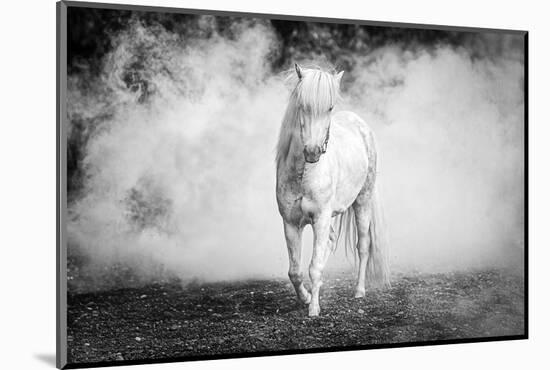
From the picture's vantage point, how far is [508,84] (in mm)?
8164

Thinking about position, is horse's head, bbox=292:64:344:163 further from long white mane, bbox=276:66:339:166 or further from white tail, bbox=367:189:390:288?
white tail, bbox=367:189:390:288

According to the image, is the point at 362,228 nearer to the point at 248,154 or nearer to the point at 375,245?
the point at 375,245

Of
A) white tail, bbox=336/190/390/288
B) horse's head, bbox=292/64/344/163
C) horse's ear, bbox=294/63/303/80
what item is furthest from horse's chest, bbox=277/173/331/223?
horse's ear, bbox=294/63/303/80

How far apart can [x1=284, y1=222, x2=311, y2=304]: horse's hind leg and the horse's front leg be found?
0.07m

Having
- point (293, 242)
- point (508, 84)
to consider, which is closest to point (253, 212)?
point (293, 242)

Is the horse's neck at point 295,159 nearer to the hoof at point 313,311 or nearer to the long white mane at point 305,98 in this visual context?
the long white mane at point 305,98

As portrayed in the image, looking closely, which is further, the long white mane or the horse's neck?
the horse's neck

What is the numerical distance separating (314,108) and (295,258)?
45.4 inches

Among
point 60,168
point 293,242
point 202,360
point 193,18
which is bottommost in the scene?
point 202,360

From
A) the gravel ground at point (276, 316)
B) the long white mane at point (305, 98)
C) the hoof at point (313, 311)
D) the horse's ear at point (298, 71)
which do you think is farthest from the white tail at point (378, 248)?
the horse's ear at point (298, 71)

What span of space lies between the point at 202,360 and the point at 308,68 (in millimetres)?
2325

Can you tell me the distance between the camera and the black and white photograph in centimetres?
679

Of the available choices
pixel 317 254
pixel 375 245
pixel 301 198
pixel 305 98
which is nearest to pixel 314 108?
pixel 305 98

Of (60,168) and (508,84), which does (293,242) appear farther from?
(508,84)
